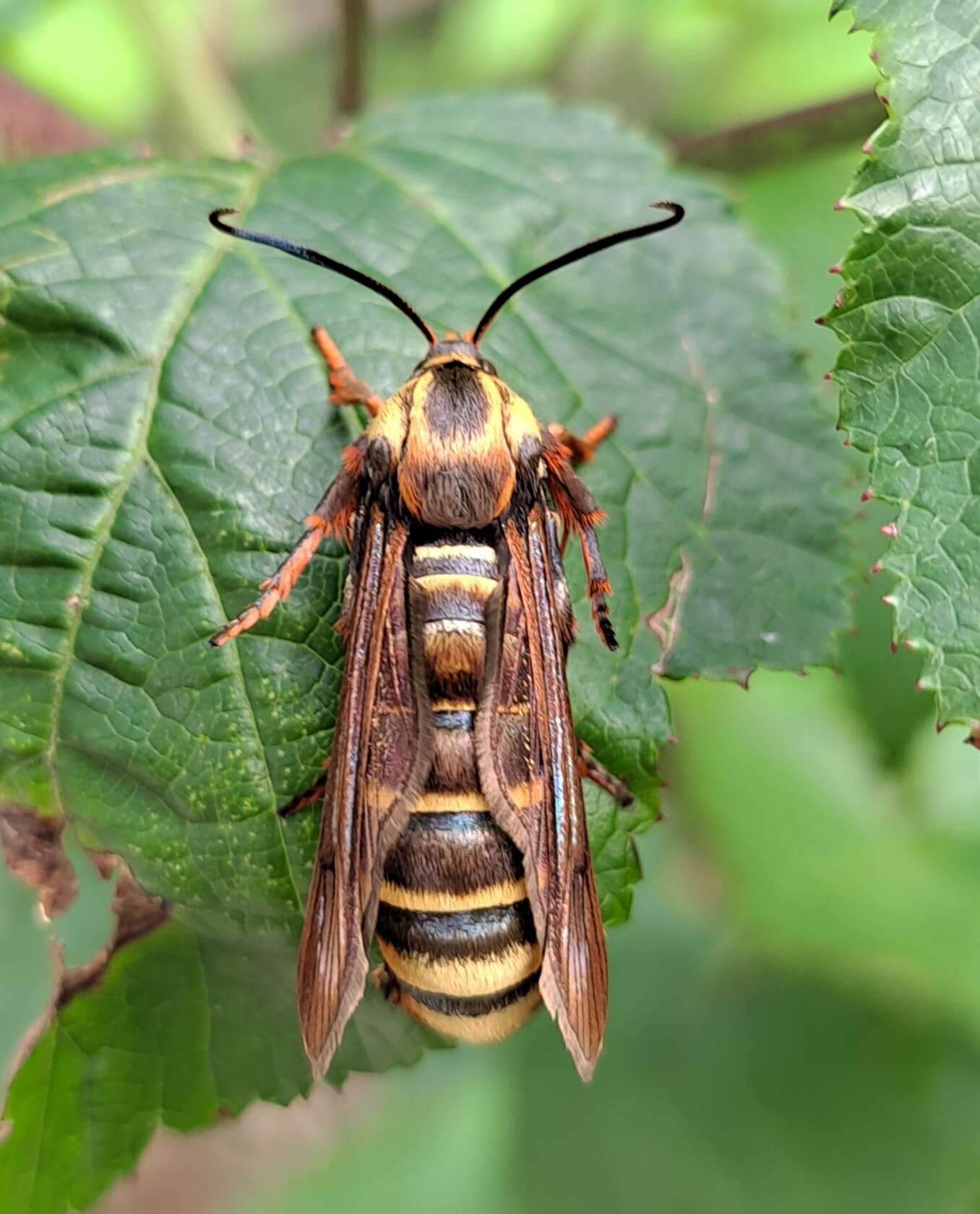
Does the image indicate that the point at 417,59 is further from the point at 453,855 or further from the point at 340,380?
the point at 453,855

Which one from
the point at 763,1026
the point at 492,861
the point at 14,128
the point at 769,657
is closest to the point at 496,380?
the point at 769,657

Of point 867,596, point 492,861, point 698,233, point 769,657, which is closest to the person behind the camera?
point 492,861

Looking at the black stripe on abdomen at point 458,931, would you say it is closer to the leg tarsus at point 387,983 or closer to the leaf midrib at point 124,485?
the leg tarsus at point 387,983

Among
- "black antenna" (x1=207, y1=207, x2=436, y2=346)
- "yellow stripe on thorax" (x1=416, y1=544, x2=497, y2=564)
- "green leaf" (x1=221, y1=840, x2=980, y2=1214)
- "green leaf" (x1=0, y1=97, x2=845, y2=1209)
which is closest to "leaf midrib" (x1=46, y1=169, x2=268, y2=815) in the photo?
"green leaf" (x1=0, y1=97, x2=845, y2=1209)

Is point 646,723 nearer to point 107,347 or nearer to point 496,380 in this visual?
point 496,380

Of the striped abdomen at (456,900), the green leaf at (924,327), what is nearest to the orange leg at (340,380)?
the striped abdomen at (456,900)

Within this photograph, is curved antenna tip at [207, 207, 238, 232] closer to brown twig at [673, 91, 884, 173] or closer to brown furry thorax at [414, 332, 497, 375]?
brown furry thorax at [414, 332, 497, 375]
